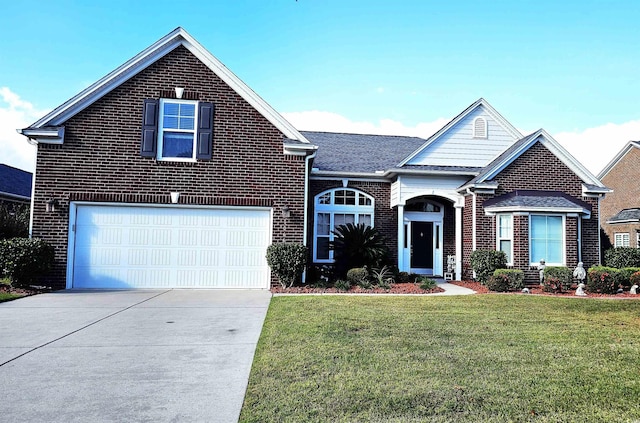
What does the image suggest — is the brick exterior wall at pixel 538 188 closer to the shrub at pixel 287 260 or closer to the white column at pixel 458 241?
the white column at pixel 458 241

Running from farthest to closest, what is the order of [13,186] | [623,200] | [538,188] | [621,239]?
[623,200] < [621,239] < [13,186] < [538,188]

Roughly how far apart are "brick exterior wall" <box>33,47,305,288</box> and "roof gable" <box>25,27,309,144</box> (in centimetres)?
16

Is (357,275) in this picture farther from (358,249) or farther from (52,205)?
(52,205)

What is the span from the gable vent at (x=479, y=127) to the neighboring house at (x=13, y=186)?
22185 millimetres

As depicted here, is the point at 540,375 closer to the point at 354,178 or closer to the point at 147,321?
the point at 147,321

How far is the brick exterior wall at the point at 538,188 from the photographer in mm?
13984

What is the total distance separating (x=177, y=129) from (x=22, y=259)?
5140 millimetres

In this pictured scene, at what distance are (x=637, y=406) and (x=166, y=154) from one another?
452 inches

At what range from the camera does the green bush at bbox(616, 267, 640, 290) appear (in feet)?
38.9

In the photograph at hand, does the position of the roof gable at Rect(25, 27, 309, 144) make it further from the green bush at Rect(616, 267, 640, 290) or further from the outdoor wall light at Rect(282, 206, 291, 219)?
Result: the green bush at Rect(616, 267, 640, 290)

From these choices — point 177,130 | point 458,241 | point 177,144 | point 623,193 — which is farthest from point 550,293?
point 623,193

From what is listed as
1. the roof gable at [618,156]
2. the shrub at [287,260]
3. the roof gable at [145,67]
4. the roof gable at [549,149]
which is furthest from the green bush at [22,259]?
the roof gable at [618,156]

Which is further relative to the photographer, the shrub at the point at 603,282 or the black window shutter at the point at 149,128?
the black window shutter at the point at 149,128

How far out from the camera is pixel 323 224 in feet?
49.8
